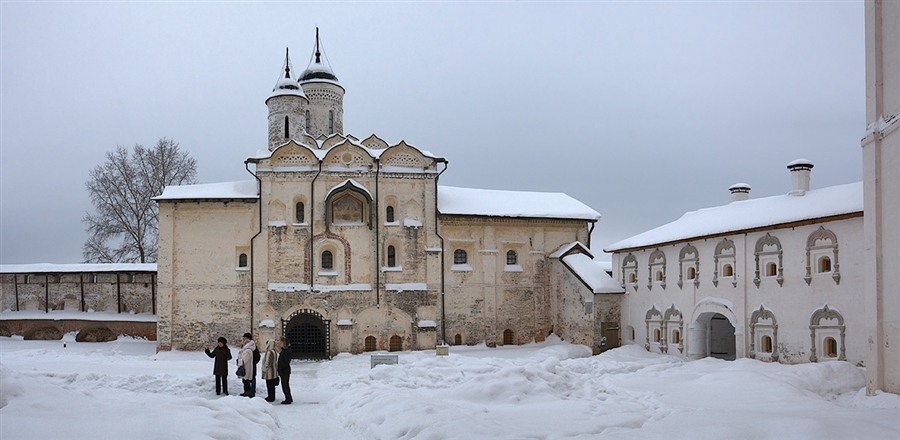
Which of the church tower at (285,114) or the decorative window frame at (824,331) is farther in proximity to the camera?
the church tower at (285,114)

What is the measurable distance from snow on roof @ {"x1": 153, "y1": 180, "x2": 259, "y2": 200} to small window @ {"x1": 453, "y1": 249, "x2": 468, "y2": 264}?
28.4 ft

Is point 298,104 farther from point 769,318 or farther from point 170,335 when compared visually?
point 769,318

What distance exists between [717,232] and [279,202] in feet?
53.9

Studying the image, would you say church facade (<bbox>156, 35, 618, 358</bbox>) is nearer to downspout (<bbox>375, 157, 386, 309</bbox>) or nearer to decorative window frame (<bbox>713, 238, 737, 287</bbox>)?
downspout (<bbox>375, 157, 386, 309</bbox>)

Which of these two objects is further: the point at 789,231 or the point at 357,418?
the point at 789,231

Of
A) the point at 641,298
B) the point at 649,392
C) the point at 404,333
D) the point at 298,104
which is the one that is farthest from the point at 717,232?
the point at 298,104

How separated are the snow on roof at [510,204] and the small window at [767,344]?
11431mm

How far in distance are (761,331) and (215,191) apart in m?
20.8

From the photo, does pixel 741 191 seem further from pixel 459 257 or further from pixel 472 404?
pixel 472 404

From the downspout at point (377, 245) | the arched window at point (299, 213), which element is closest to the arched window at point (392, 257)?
the downspout at point (377, 245)

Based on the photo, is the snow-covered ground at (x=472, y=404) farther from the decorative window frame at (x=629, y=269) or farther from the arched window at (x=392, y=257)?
the arched window at (x=392, y=257)

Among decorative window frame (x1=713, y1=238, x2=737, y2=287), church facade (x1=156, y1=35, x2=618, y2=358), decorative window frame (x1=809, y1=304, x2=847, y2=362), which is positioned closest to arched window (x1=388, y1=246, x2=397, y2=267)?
church facade (x1=156, y1=35, x2=618, y2=358)

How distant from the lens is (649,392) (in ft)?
48.5

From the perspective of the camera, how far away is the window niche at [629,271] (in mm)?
27016
